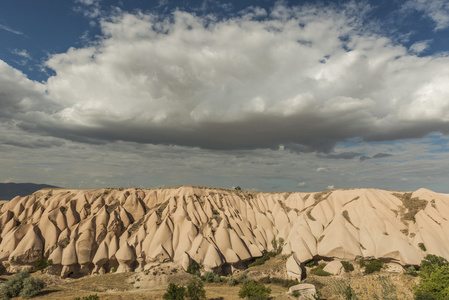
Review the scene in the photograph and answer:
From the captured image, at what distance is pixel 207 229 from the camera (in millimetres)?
67375

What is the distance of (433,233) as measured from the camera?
5600 centimetres

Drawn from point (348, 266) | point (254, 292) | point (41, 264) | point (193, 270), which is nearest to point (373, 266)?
point (348, 266)

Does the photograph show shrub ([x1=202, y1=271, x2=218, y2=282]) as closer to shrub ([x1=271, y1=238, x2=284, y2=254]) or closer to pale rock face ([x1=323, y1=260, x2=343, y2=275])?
shrub ([x1=271, y1=238, x2=284, y2=254])

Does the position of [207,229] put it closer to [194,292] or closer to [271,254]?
[271,254]

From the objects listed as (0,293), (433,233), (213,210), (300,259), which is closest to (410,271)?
(433,233)

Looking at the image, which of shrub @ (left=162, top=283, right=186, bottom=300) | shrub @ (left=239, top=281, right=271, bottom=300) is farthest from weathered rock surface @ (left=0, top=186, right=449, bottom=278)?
shrub @ (left=162, top=283, right=186, bottom=300)

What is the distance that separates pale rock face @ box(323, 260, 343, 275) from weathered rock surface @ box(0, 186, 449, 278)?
4.07 m

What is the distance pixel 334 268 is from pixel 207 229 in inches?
1251

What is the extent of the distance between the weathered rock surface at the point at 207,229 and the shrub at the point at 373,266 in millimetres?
2197

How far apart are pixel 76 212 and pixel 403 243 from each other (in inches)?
3391

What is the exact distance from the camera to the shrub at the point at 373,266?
51431mm

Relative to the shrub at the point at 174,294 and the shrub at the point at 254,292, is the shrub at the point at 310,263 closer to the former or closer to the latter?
the shrub at the point at 254,292

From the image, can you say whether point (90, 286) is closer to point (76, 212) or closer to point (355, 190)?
point (76, 212)

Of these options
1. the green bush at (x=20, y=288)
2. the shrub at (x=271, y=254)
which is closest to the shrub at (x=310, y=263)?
the shrub at (x=271, y=254)
